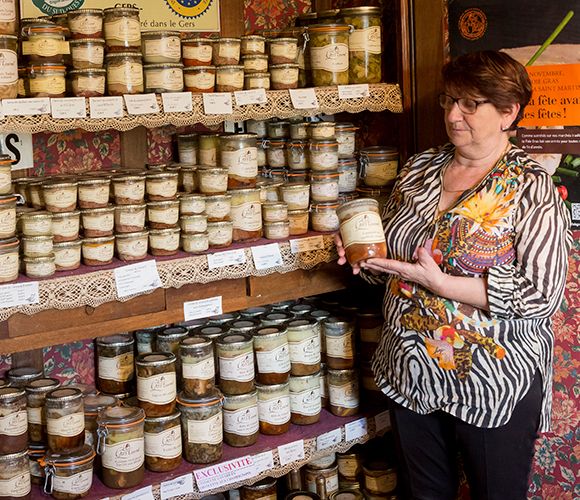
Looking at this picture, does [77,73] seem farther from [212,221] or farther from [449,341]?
[449,341]

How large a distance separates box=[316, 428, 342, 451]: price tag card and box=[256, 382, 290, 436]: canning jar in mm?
118

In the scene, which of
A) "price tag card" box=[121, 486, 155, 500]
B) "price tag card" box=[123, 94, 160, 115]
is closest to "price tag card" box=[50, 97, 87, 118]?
"price tag card" box=[123, 94, 160, 115]

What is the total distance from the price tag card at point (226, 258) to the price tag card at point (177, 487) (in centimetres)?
62

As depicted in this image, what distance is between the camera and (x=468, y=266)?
2238 mm

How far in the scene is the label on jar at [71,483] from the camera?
2355mm

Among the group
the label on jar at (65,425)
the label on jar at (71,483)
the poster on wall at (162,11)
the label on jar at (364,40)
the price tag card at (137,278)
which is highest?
the poster on wall at (162,11)

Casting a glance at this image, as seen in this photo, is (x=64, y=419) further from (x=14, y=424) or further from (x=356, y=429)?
(x=356, y=429)

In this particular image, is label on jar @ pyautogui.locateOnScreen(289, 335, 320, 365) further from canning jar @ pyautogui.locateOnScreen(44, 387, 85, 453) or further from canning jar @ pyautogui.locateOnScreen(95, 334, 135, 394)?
canning jar @ pyautogui.locateOnScreen(44, 387, 85, 453)

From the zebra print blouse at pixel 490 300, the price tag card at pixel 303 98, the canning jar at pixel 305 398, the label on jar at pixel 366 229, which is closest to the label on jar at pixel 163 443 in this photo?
the canning jar at pixel 305 398

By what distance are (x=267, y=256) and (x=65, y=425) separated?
0.74 meters

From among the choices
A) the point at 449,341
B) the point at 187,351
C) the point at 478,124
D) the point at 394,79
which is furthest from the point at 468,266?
the point at 394,79

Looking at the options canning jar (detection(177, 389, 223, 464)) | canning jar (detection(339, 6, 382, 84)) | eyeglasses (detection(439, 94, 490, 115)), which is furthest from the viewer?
canning jar (detection(339, 6, 382, 84))

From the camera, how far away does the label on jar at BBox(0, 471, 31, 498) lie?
229 cm

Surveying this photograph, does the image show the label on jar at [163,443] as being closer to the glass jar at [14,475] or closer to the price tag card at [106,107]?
the glass jar at [14,475]
